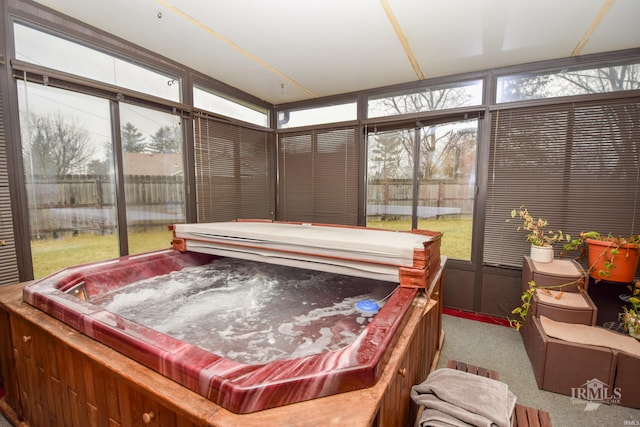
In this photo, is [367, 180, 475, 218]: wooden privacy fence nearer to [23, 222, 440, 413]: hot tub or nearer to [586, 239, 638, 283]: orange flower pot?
[586, 239, 638, 283]: orange flower pot

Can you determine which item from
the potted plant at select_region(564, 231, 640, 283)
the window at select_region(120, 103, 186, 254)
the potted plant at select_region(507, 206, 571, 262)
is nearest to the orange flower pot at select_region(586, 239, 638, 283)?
the potted plant at select_region(564, 231, 640, 283)

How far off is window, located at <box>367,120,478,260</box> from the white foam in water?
5.27 feet

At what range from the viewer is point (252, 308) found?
1.64 metres

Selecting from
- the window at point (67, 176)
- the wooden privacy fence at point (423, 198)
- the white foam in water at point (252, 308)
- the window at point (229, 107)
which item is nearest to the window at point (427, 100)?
the wooden privacy fence at point (423, 198)

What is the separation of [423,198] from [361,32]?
1.85m

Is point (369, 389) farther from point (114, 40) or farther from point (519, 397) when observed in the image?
point (114, 40)

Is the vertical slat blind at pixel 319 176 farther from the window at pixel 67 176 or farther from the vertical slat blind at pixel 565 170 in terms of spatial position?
the window at pixel 67 176

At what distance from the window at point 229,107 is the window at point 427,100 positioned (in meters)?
1.53

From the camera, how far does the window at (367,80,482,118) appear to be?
294cm

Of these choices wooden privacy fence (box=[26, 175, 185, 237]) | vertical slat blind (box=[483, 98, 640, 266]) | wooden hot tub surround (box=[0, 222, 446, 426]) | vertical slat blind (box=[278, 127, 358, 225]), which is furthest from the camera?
vertical slat blind (box=[278, 127, 358, 225])

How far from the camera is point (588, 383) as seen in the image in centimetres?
177

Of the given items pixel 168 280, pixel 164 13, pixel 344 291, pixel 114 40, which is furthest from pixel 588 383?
pixel 114 40

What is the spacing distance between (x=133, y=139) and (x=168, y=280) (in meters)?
1.37

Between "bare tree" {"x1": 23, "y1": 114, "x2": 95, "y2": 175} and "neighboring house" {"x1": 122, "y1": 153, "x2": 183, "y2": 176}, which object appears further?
"neighboring house" {"x1": 122, "y1": 153, "x2": 183, "y2": 176}
